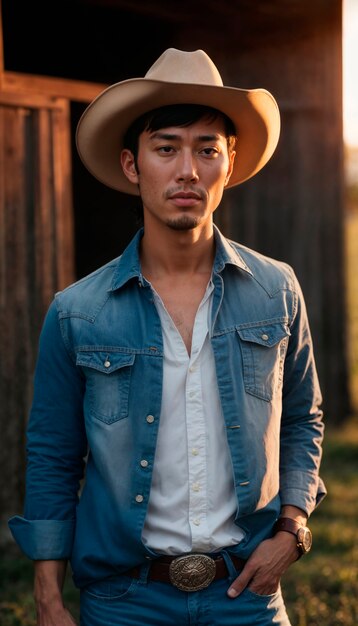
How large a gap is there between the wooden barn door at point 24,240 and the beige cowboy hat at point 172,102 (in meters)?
2.18

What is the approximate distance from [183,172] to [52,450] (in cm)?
87

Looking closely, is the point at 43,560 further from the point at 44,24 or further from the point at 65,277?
the point at 44,24

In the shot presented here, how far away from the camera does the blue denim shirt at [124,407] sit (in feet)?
8.35

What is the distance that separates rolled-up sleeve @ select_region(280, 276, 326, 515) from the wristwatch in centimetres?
6

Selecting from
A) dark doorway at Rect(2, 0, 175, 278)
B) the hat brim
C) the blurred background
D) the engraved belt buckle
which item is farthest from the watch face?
dark doorway at Rect(2, 0, 175, 278)

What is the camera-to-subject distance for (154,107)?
2730 millimetres

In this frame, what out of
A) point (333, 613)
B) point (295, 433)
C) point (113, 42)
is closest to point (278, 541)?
point (295, 433)

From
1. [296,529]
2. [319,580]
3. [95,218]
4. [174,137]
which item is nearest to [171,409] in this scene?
[296,529]

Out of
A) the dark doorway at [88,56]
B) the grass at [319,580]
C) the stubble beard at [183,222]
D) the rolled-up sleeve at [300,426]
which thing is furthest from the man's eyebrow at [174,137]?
the dark doorway at [88,56]

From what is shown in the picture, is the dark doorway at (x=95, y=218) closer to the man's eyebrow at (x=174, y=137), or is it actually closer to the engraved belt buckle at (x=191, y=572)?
the man's eyebrow at (x=174, y=137)

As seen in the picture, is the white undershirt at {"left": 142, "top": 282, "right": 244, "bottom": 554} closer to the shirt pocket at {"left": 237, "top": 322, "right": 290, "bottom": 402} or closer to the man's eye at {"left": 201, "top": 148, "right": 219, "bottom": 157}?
the shirt pocket at {"left": 237, "top": 322, "right": 290, "bottom": 402}

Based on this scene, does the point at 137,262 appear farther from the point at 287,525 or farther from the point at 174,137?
the point at 287,525

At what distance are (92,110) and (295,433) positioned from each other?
3.83 ft

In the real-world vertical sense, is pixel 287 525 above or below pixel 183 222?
below
